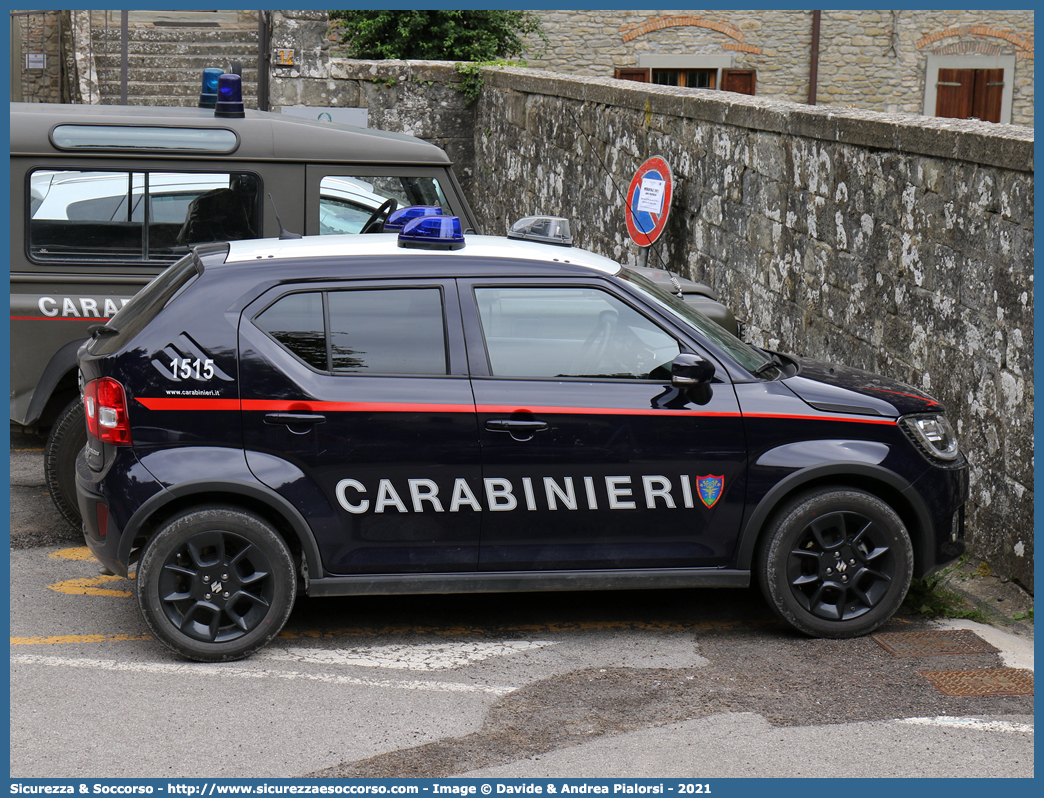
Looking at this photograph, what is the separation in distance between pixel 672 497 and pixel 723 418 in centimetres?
41

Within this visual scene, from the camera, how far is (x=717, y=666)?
16.7ft

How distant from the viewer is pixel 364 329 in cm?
504

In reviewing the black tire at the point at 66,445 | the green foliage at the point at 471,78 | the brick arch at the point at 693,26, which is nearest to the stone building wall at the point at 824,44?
the brick arch at the point at 693,26

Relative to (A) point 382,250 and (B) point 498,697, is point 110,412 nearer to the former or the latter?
(A) point 382,250

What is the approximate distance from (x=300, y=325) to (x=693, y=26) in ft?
70.8

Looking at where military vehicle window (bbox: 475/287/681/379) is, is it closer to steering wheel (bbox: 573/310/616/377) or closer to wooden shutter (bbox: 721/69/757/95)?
steering wheel (bbox: 573/310/616/377)

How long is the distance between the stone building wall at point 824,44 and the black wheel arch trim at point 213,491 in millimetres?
20620

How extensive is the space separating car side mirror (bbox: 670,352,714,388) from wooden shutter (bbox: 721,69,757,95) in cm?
2107

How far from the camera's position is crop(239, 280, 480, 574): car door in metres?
4.89

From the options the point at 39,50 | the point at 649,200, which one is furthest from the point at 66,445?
the point at 39,50

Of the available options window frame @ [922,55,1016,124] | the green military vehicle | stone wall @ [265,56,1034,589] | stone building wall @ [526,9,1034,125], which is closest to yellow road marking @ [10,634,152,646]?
the green military vehicle

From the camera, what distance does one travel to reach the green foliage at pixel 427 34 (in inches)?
720

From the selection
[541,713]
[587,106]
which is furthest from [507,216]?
[541,713]

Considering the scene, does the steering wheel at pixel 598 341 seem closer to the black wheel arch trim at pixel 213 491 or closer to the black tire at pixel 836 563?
the black tire at pixel 836 563
